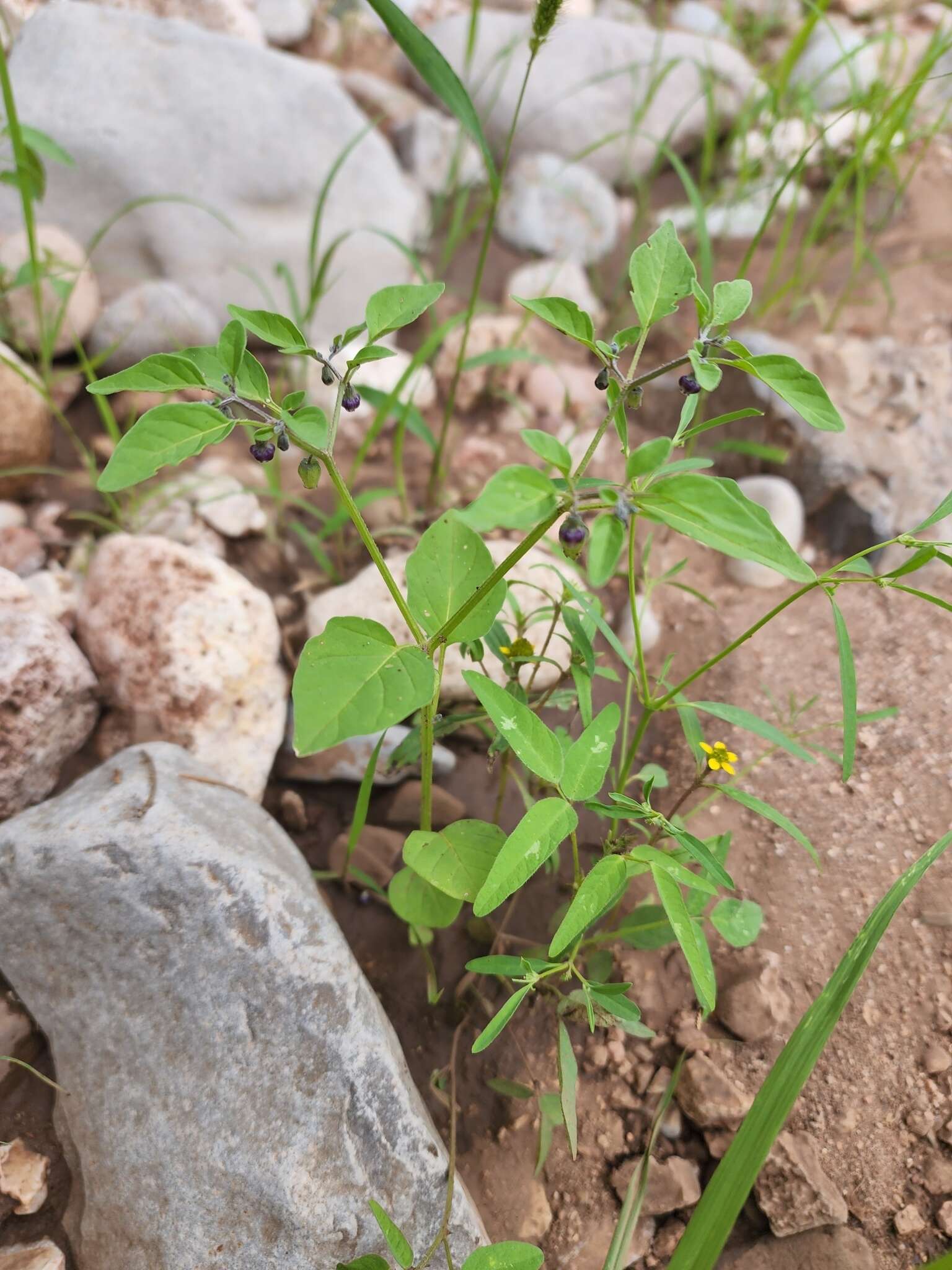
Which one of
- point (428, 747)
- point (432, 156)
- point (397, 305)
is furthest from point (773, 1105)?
point (432, 156)

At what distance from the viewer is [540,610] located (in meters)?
1.43

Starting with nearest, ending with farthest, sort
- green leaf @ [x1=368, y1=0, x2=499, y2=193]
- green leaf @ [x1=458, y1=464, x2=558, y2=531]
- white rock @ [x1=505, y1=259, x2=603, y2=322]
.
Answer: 1. green leaf @ [x1=458, y1=464, x2=558, y2=531]
2. green leaf @ [x1=368, y1=0, x2=499, y2=193]
3. white rock @ [x1=505, y1=259, x2=603, y2=322]

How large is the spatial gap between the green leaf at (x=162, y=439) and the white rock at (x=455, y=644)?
2.68ft

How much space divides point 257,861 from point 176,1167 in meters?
0.40

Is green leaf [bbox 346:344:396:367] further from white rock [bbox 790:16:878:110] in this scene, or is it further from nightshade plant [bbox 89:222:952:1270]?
white rock [bbox 790:16:878:110]

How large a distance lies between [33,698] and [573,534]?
112 cm

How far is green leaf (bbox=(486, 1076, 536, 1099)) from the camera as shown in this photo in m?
1.34

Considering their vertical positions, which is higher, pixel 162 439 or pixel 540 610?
pixel 162 439

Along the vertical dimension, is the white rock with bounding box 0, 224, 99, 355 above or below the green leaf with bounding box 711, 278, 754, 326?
below

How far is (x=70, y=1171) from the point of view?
1270 millimetres

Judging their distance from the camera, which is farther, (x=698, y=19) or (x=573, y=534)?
(x=698, y=19)

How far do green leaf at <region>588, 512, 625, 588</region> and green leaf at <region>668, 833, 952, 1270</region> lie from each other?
1.98 feet

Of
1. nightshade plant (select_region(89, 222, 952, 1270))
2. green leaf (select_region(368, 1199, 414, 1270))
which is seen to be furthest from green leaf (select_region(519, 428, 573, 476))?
green leaf (select_region(368, 1199, 414, 1270))

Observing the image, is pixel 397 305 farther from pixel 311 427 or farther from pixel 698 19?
pixel 698 19
